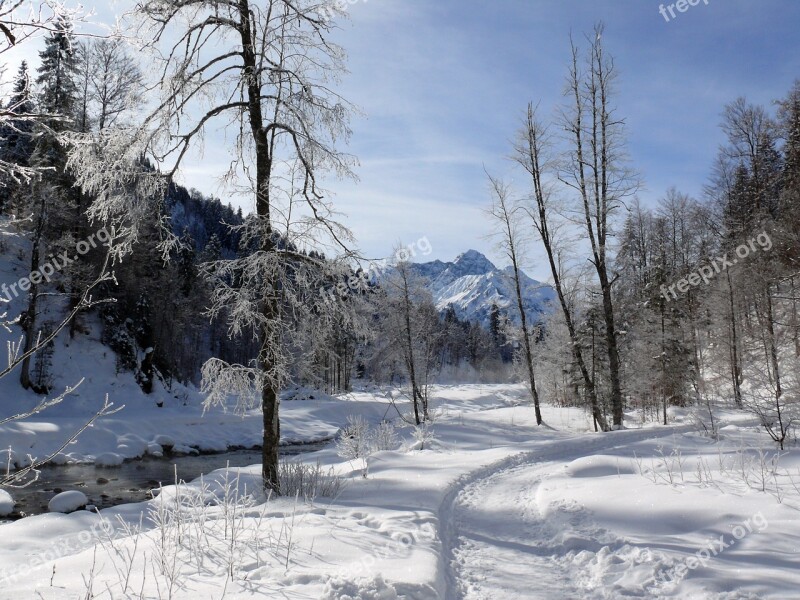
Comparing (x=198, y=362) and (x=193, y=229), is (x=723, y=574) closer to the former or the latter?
(x=198, y=362)

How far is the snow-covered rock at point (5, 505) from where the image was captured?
9969 millimetres

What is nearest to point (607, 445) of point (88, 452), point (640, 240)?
point (88, 452)

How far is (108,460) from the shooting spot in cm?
1617

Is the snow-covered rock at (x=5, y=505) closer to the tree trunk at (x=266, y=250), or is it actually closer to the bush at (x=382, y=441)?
the tree trunk at (x=266, y=250)

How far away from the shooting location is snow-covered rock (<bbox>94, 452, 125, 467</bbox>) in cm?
1593

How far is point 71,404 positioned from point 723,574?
25523mm

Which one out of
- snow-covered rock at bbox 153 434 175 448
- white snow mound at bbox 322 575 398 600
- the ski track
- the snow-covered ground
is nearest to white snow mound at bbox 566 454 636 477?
the snow-covered ground

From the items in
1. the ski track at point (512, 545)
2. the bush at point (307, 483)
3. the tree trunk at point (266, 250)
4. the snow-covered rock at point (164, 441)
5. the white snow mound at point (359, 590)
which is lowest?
the snow-covered rock at point (164, 441)

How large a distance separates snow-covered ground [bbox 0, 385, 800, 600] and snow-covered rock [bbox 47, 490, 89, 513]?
1692 mm

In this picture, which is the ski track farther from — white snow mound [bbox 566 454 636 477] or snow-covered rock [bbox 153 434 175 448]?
snow-covered rock [bbox 153 434 175 448]

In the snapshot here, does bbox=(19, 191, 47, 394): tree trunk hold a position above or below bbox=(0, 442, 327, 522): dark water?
above

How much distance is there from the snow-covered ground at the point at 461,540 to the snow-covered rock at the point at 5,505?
2248 mm

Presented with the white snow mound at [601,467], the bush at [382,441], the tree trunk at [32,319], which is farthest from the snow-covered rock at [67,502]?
the tree trunk at [32,319]

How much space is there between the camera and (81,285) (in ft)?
75.9
